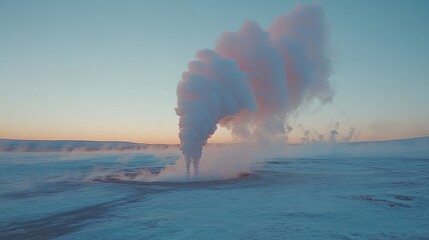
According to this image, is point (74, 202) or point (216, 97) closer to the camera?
point (74, 202)

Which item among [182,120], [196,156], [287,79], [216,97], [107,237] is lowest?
[107,237]

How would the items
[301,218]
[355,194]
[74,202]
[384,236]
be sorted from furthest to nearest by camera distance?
1. [355,194]
2. [74,202]
3. [301,218]
4. [384,236]

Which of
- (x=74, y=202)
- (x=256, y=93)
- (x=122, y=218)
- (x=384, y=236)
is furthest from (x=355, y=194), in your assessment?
(x=256, y=93)

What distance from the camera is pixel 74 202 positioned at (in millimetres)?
19078

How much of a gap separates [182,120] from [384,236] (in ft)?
63.7

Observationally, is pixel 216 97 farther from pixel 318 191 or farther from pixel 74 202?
pixel 74 202

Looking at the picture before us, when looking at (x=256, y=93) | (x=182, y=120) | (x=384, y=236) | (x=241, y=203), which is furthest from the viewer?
(x=256, y=93)

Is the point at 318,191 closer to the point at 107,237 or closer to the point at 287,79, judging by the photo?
the point at 107,237

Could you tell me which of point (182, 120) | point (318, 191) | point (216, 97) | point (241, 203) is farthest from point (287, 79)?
point (241, 203)

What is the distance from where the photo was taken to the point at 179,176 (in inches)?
1192

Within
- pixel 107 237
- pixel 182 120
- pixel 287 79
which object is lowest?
pixel 107 237

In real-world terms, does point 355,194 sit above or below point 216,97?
below

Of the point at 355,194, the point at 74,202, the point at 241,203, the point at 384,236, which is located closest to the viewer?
the point at 384,236

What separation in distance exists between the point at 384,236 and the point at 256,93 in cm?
2527
